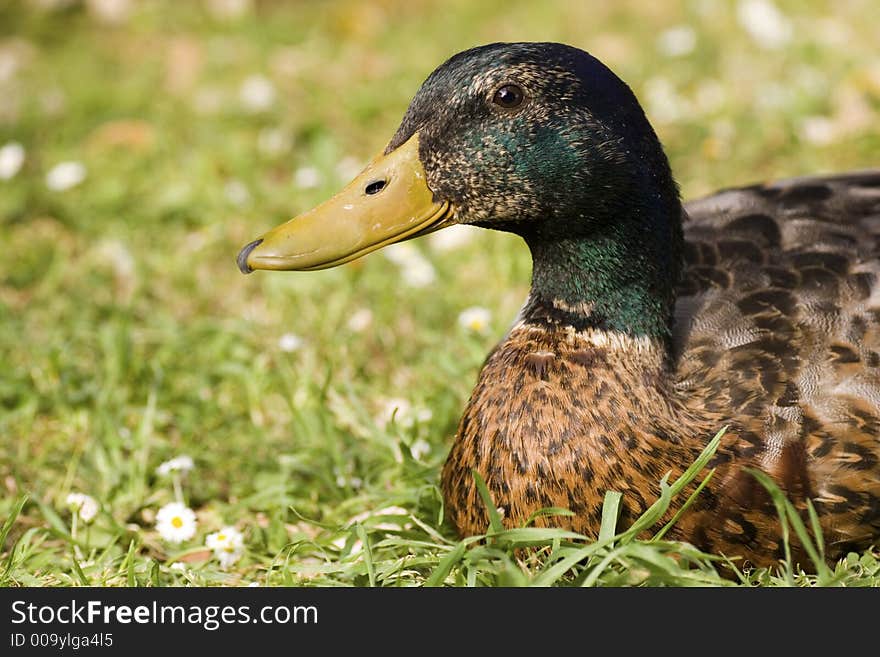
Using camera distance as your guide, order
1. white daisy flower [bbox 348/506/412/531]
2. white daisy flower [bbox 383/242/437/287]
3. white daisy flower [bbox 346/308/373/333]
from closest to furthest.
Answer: white daisy flower [bbox 348/506/412/531], white daisy flower [bbox 346/308/373/333], white daisy flower [bbox 383/242/437/287]

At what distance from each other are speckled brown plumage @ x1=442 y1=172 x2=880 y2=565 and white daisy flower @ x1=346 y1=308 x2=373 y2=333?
3.50 feet

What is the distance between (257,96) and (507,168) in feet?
9.26

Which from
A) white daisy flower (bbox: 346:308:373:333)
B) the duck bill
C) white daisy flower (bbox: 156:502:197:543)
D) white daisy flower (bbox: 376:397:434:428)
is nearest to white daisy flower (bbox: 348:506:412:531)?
white daisy flower (bbox: 376:397:434:428)

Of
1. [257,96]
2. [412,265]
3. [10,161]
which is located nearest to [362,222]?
[412,265]

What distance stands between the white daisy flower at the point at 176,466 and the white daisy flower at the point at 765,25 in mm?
3297

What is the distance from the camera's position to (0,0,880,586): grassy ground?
8.43 feet

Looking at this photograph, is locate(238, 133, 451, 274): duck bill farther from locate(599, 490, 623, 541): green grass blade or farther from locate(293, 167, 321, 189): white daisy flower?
locate(293, 167, 321, 189): white daisy flower

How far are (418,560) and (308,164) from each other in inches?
96.3

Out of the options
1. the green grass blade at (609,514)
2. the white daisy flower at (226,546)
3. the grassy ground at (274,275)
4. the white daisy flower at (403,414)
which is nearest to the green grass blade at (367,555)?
the grassy ground at (274,275)

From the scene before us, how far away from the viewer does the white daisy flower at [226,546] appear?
8.38 ft

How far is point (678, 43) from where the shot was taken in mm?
5066

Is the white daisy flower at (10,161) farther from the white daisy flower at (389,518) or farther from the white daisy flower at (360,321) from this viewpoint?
the white daisy flower at (389,518)
